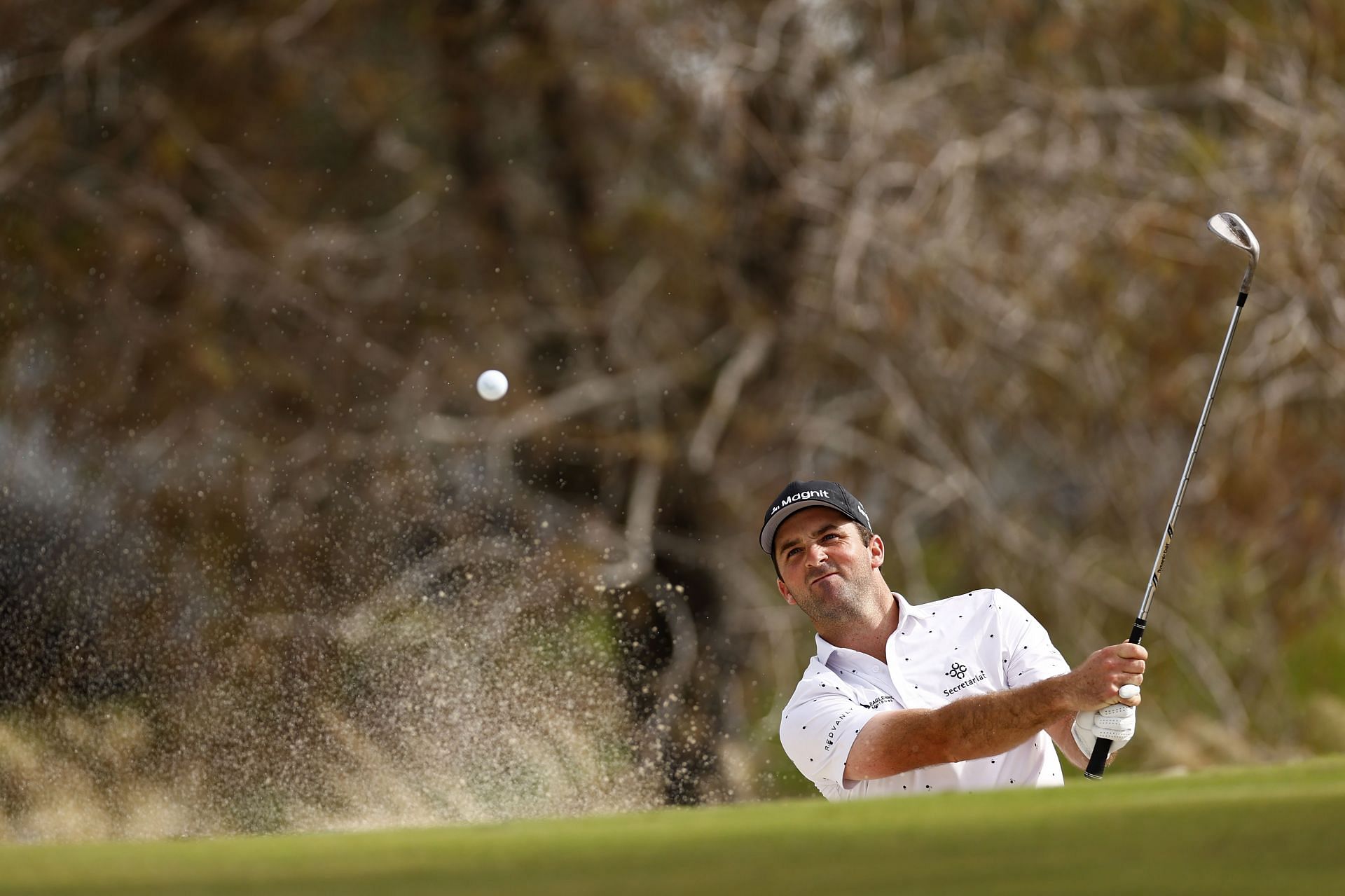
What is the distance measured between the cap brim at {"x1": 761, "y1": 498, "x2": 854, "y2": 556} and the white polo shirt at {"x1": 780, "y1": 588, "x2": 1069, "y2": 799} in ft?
0.61

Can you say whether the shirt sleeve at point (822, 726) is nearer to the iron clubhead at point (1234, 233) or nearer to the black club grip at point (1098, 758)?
the black club grip at point (1098, 758)

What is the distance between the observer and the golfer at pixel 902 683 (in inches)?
97.6

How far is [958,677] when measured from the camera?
2711mm

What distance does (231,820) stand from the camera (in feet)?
16.1

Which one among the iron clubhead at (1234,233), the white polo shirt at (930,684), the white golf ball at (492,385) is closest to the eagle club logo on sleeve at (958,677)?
the white polo shirt at (930,684)

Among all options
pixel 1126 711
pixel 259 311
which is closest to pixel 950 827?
pixel 1126 711

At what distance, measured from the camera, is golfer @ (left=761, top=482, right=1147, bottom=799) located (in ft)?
8.13

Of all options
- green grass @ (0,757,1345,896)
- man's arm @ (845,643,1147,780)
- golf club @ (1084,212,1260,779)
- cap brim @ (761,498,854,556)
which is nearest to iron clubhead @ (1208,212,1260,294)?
golf club @ (1084,212,1260,779)

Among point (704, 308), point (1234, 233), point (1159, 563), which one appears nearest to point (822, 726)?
point (1159, 563)

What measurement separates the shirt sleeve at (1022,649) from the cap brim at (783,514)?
11.6 inches

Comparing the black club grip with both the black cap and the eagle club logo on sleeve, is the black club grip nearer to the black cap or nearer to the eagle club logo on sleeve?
the eagle club logo on sleeve

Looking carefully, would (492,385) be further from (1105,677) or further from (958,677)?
(1105,677)

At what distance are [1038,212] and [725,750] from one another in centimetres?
285

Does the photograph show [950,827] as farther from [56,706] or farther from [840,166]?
[840,166]
